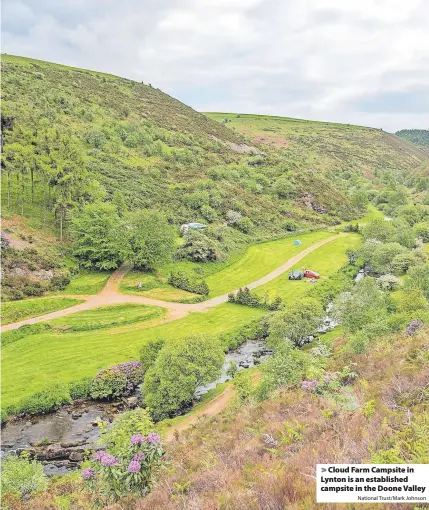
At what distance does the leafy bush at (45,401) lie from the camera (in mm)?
28969

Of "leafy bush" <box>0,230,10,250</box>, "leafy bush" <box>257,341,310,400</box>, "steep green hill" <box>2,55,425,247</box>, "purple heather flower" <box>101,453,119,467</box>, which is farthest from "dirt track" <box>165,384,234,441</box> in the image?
"steep green hill" <box>2,55,425,247</box>

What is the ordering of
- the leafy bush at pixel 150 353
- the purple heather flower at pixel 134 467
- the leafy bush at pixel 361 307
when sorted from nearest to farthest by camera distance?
1. the purple heather flower at pixel 134 467
2. the leafy bush at pixel 150 353
3. the leafy bush at pixel 361 307

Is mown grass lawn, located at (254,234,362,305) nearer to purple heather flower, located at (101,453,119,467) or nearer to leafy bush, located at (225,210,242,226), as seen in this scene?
leafy bush, located at (225,210,242,226)

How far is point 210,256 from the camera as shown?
206ft

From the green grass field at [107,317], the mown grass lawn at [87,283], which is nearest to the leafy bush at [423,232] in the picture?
the green grass field at [107,317]

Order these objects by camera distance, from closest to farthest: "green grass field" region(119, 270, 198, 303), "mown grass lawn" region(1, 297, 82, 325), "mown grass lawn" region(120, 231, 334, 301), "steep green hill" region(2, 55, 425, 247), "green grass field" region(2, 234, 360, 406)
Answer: "green grass field" region(2, 234, 360, 406), "mown grass lawn" region(1, 297, 82, 325), "green grass field" region(119, 270, 198, 303), "mown grass lawn" region(120, 231, 334, 301), "steep green hill" region(2, 55, 425, 247)

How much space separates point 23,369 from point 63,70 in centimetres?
14021

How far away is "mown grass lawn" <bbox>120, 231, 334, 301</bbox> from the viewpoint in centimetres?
4978

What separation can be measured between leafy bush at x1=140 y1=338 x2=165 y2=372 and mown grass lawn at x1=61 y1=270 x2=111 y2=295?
50.2 feet

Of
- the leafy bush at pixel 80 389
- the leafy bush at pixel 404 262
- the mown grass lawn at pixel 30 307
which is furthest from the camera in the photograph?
the leafy bush at pixel 404 262

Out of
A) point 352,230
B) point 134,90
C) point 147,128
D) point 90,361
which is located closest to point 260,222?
point 352,230

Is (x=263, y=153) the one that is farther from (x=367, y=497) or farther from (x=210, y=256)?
(x=367, y=497)

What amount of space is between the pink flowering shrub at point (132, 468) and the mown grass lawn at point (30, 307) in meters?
31.7

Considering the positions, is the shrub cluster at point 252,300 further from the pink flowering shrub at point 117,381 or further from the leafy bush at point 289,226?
the leafy bush at point 289,226
